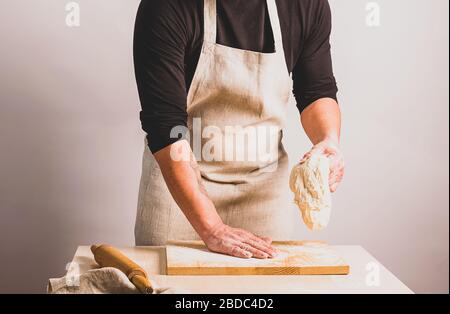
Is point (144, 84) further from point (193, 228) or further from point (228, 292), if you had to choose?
point (228, 292)

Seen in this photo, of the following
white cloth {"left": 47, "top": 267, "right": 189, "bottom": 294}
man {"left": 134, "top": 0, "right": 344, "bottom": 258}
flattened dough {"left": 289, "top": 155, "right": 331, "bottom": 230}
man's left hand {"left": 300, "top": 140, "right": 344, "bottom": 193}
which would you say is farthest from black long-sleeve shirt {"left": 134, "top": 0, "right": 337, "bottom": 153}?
white cloth {"left": 47, "top": 267, "right": 189, "bottom": 294}

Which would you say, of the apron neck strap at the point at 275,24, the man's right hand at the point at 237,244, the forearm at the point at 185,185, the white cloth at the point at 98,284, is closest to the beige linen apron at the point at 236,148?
the apron neck strap at the point at 275,24

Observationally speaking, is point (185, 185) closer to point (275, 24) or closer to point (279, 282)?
point (279, 282)

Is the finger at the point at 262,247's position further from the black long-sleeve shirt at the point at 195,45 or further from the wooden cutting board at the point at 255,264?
the black long-sleeve shirt at the point at 195,45

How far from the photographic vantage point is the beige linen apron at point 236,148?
1723 millimetres

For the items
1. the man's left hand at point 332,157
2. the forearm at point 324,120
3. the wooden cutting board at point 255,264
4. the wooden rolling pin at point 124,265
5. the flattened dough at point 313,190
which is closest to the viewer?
the wooden rolling pin at point 124,265

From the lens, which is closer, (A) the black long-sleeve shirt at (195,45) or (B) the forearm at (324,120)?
(A) the black long-sleeve shirt at (195,45)

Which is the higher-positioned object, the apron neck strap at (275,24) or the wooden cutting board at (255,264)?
the apron neck strap at (275,24)

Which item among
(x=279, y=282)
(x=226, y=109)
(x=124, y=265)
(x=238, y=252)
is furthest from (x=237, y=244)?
(x=226, y=109)

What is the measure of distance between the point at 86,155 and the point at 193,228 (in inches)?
17.5

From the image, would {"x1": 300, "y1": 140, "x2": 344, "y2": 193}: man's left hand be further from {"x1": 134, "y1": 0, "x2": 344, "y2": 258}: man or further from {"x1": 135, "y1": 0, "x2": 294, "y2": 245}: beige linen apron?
{"x1": 135, "y1": 0, "x2": 294, "y2": 245}: beige linen apron

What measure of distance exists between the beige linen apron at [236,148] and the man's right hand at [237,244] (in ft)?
0.74

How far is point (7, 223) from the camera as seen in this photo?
202 cm
